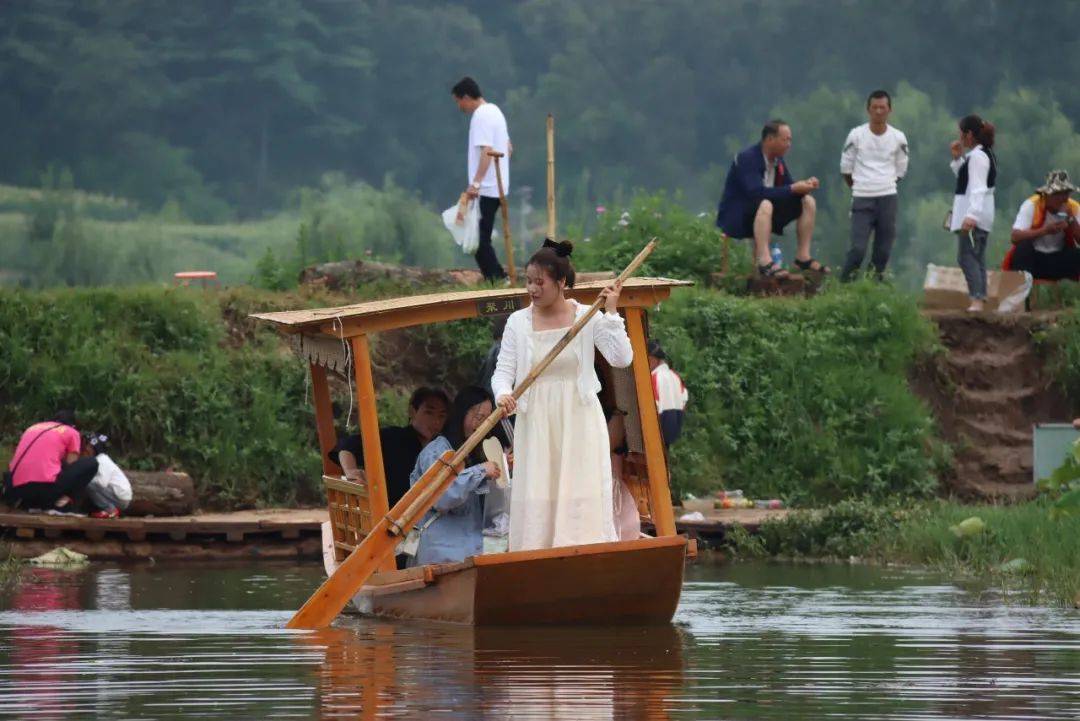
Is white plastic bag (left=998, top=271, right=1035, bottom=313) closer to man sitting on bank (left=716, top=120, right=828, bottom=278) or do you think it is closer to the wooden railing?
man sitting on bank (left=716, top=120, right=828, bottom=278)

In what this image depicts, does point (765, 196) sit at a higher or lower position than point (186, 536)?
higher

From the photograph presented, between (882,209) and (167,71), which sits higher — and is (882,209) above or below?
below

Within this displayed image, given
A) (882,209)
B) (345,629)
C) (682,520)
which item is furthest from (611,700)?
(882,209)

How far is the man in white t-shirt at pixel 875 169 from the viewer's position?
22438 millimetres

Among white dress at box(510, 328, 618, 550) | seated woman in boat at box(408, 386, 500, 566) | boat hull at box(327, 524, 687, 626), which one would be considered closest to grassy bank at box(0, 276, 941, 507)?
seated woman in boat at box(408, 386, 500, 566)

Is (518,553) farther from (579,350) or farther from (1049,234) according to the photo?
(1049,234)

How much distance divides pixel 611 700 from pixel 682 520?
9041mm

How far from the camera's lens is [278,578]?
17.0m

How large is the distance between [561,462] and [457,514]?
1025 millimetres

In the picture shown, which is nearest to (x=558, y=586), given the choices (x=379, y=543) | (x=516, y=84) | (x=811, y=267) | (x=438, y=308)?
(x=379, y=543)

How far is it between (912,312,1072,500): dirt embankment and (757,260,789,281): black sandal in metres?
1.54

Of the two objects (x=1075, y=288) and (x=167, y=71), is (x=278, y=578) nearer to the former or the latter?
(x=1075, y=288)

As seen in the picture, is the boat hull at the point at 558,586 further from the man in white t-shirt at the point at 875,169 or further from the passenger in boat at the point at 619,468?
the man in white t-shirt at the point at 875,169

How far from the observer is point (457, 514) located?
13156 mm
